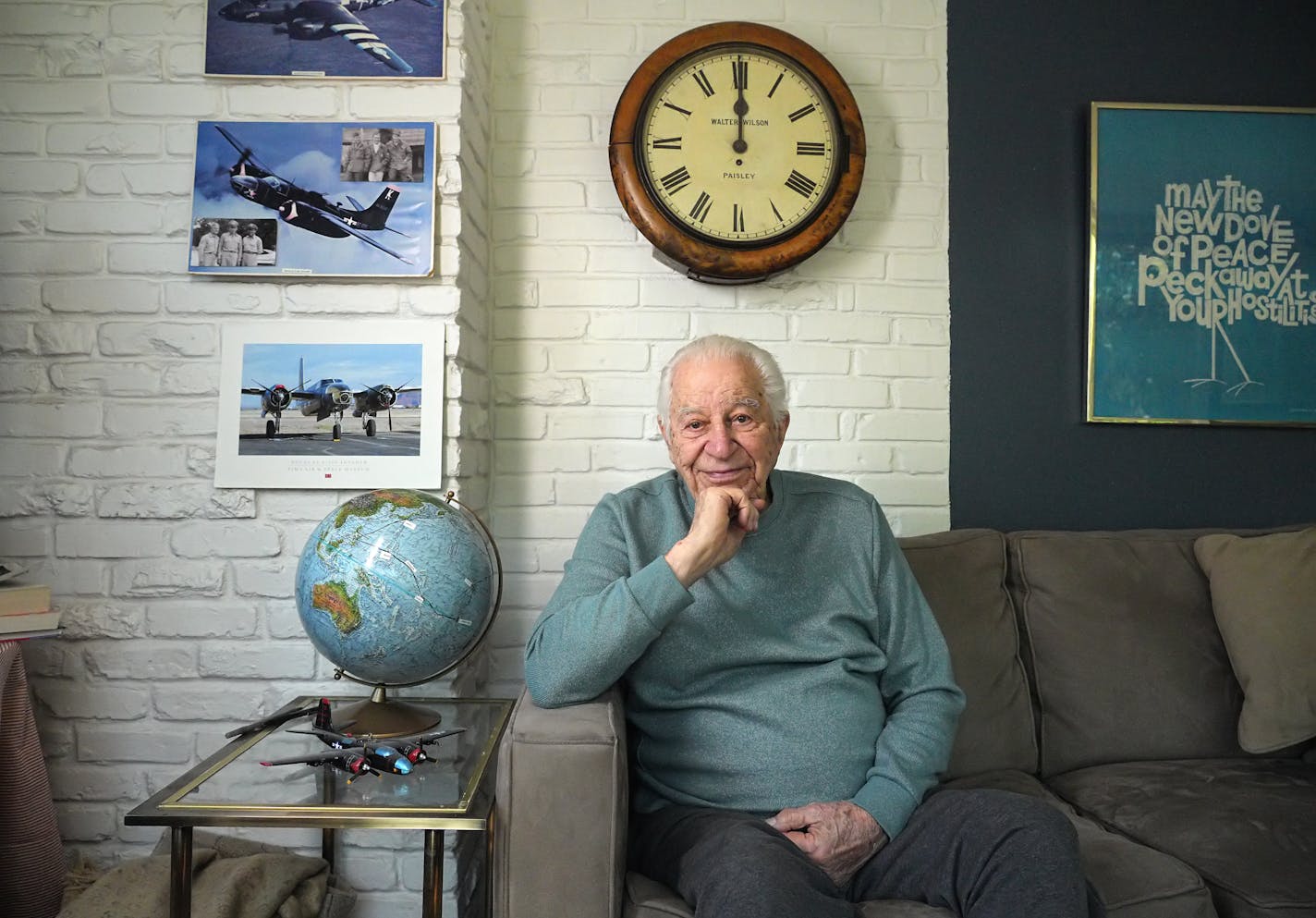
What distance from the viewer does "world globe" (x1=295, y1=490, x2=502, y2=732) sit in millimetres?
1462

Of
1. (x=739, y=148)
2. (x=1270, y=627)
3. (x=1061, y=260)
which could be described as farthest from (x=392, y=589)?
(x=1061, y=260)

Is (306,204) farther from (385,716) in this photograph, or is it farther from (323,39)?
(385,716)

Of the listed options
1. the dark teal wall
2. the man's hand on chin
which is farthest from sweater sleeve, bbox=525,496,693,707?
the dark teal wall

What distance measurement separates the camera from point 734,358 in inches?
62.8

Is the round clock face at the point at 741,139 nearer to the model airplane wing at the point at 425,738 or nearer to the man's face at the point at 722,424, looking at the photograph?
the man's face at the point at 722,424

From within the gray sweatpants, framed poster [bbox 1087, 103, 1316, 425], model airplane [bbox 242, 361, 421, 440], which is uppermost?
framed poster [bbox 1087, 103, 1316, 425]

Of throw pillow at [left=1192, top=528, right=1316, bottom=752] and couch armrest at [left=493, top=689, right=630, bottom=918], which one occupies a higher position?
throw pillow at [left=1192, top=528, right=1316, bottom=752]

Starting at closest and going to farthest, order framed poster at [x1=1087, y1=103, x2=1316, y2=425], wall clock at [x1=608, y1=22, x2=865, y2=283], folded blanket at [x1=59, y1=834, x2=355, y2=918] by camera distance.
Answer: folded blanket at [x1=59, y1=834, x2=355, y2=918] < wall clock at [x1=608, y1=22, x2=865, y2=283] < framed poster at [x1=1087, y1=103, x2=1316, y2=425]

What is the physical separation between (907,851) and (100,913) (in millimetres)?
1329

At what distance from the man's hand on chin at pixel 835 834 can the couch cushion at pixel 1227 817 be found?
0.52 m

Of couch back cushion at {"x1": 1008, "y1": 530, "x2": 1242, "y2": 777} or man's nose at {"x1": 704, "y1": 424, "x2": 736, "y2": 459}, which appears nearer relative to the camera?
man's nose at {"x1": 704, "y1": 424, "x2": 736, "y2": 459}

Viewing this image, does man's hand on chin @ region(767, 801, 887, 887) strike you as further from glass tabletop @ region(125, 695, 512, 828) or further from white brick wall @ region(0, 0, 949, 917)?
white brick wall @ region(0, 0, 949, 917)

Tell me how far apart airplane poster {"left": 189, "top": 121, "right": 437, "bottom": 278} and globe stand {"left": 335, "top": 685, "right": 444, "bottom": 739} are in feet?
2.87

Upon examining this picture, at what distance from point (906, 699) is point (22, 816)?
1.59 metres
